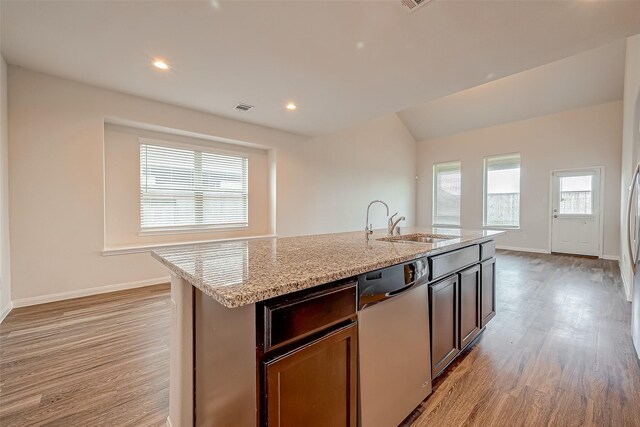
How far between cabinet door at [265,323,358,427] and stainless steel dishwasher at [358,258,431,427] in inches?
3.3

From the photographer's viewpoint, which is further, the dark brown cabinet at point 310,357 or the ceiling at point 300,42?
the ceiling at point 300,42

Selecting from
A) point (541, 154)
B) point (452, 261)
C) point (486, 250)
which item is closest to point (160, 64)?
point (452, 261)

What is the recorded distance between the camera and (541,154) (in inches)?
255

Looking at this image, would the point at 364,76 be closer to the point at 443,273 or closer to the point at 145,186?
the point at 443,273

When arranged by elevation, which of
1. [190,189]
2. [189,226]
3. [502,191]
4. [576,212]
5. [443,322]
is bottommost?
[443,322]

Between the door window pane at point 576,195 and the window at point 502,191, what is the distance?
85 centimetres

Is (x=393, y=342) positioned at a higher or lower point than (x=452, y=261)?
lower

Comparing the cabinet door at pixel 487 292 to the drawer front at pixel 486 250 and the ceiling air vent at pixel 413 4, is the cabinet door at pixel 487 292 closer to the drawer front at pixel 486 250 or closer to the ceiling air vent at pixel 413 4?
the drawer front at pixel 486 250

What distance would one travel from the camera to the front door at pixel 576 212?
5812mm

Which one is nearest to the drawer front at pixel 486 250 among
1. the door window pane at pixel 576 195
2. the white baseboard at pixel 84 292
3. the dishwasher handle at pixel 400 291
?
the dishwasher handle at pixel 400 291

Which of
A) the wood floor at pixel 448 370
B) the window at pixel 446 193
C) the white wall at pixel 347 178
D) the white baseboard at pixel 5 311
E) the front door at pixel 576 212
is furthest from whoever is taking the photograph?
the window at pixel 446 193

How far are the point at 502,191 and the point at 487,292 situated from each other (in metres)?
5.96

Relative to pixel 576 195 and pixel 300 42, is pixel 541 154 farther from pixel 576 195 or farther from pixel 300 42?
pixel 300 42

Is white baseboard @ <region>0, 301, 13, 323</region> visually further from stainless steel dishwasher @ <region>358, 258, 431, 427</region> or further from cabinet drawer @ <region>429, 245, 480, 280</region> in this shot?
cabinet drawer @ <region>429, 245, 480, 280</region>
